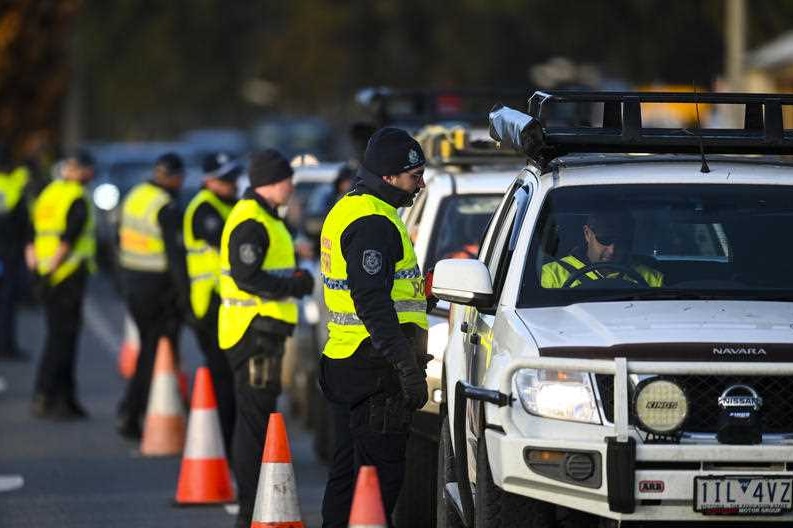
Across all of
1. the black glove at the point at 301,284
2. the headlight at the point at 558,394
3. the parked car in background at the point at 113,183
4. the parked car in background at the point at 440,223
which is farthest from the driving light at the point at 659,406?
the parked car in background at the point at 113,183

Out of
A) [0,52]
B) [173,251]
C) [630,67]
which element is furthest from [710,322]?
[630,67]

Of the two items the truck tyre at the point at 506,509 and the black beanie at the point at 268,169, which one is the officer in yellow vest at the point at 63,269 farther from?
the truck tyre at the point at 506,509

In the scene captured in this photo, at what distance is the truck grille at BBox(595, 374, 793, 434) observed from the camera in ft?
23.4

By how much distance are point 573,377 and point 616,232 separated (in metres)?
1.10

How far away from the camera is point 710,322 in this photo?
7332 millimetres

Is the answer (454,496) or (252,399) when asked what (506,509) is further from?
(252,399)

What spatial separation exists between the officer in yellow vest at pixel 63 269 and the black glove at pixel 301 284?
5.50 metres

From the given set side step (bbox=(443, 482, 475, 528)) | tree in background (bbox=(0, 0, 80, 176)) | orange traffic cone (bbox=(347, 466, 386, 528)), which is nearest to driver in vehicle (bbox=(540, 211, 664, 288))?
side step (bbox=(443, 482, 475, 528))

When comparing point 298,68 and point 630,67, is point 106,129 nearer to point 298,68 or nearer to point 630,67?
point 298,68

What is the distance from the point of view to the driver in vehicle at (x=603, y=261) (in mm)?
7941

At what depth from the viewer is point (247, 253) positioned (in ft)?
34.8

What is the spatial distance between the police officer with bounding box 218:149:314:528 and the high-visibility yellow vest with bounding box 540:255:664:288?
2.75 metres

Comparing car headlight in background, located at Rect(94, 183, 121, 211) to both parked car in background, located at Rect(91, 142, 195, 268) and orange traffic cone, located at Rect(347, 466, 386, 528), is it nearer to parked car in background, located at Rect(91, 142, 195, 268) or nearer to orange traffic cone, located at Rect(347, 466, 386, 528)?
parked car in background, located at Rect(91, 142, 195, 268)

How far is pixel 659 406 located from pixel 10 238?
580 inches
